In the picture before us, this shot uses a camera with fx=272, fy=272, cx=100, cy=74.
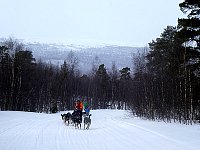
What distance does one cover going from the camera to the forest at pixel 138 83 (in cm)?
2036

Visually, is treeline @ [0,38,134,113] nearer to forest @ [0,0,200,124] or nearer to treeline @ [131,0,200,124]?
forest @ [0,0,200,124]

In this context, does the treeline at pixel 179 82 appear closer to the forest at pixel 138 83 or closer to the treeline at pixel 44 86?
the forest at pixel 138 83

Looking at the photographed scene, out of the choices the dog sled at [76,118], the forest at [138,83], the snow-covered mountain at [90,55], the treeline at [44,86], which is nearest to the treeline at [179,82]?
the forest at [138,83]

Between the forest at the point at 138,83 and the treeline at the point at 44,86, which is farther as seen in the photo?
the treeline at the point at 44,86

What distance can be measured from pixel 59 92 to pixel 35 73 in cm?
808

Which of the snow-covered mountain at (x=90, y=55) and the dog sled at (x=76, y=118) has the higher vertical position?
the snow-covered mountain at (x=90, y=55)

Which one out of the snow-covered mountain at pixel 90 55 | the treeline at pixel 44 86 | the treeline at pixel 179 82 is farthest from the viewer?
the snow-covered mountain at pixel 90 55

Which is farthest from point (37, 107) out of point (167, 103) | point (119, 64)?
point (119, 64)

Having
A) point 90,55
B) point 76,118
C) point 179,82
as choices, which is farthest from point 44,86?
point 90,55

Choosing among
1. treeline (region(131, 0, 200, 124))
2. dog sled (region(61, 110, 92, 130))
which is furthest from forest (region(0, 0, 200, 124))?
dog sled (region(61, 110, 92, 130))

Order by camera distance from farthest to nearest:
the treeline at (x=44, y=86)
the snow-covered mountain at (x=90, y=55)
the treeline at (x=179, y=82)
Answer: the snow-covered mountain at (x=90, y=55) → the treeline at (x=44, y=86) → the treeline at (x=179, y=82)

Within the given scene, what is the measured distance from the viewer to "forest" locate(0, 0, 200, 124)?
2036cm

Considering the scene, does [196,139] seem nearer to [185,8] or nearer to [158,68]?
[185,8]

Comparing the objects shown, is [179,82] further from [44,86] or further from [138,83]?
[44,86]
